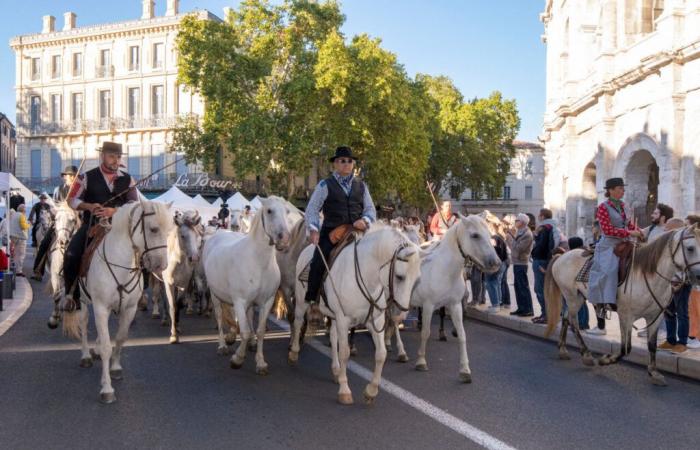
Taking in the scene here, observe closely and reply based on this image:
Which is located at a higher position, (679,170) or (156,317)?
(679,170)

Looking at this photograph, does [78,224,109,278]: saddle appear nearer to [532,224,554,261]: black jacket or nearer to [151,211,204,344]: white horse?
[151,211,204,344]: white horse

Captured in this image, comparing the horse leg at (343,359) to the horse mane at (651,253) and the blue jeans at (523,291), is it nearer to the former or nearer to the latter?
the horse mane at (651,253)

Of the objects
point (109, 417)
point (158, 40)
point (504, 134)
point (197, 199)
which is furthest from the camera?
point (504, 134)

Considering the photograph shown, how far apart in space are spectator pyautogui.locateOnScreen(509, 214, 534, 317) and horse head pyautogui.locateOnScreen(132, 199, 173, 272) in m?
8.18

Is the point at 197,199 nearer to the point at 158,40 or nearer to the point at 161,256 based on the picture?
the point at 161,256

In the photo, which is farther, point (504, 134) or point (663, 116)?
point (504, 134)

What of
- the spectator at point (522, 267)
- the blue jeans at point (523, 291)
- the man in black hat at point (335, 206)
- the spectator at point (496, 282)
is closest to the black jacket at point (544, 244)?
the spectator at point (522, 267)

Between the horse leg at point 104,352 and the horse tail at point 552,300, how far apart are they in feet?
20.3

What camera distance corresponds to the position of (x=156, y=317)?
1240cm

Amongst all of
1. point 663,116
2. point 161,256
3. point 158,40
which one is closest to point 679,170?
point 663,116

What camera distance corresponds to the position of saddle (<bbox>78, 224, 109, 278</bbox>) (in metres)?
7.27

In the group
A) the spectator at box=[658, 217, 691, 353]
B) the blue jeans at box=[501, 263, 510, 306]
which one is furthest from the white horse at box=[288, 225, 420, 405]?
the blue jeans at box=[501, 263, 510, 306]

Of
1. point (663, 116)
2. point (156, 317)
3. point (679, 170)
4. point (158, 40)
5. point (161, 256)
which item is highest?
point (158, 40)

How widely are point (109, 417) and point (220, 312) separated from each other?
10.4 ft
